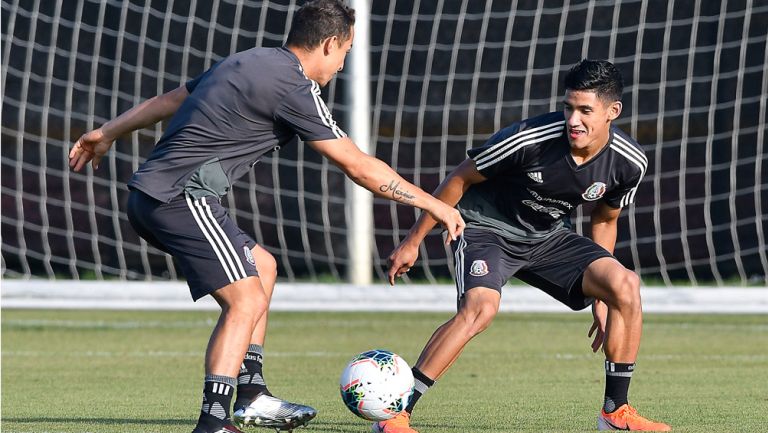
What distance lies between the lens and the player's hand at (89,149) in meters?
5.60

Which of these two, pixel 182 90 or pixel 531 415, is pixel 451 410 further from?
pixel 182 90

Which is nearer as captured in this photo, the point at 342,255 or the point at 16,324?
the point at 16,324

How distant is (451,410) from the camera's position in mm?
6176

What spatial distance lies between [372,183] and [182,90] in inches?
41.0

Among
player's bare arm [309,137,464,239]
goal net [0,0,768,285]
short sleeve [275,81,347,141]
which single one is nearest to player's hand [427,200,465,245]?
player's bare arm [309,137,464,239]

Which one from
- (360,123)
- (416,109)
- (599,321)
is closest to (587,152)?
(599,321)

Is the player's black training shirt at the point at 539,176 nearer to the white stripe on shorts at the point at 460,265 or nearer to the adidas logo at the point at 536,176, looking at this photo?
the adidas logo at the point at 536,176

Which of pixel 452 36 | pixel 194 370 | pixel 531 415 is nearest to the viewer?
pixel 531 415

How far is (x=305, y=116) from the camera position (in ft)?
16.0

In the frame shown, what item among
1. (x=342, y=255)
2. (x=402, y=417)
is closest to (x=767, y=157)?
(x=342, y=255)

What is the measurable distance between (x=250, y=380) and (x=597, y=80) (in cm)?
191

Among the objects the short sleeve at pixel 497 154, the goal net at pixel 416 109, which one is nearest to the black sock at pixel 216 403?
the short sleeve at pixel 497 154

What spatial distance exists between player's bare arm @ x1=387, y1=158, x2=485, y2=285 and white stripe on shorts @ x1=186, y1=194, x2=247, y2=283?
886mm

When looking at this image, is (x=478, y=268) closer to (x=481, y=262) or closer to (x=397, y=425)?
(x=481, y=262)
